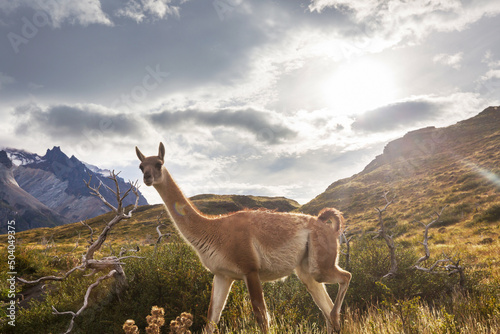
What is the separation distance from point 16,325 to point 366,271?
358 inches

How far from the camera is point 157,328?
3309 millimetres

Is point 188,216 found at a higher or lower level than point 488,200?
higher

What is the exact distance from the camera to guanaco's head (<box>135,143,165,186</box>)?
530 centimetres

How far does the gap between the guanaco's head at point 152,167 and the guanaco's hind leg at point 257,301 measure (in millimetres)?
2457

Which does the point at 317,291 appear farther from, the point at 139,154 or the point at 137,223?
the point at 137,223

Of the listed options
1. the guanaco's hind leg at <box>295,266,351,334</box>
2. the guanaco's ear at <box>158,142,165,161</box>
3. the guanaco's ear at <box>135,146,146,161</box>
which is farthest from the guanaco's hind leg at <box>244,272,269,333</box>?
the guanaco's ear at <box>135,146,146,161</box>

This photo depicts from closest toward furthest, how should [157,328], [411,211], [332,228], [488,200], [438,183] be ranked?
[157,328], [332,228], [488,200], [411,211], [438,183]

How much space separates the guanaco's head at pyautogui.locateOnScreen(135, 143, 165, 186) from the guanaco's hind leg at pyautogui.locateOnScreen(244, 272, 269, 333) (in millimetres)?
2457

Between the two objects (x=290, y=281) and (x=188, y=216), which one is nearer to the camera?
(x=188, y=216)

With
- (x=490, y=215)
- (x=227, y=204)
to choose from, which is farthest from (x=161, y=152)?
(x=227, y=204)

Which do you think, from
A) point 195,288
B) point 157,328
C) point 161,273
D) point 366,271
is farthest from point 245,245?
point 366,271

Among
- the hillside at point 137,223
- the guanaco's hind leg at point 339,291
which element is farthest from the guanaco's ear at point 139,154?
the hillside at point 137,223

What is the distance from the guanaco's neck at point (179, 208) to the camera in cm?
542

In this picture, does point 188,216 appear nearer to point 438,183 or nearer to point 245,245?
point 245,245
